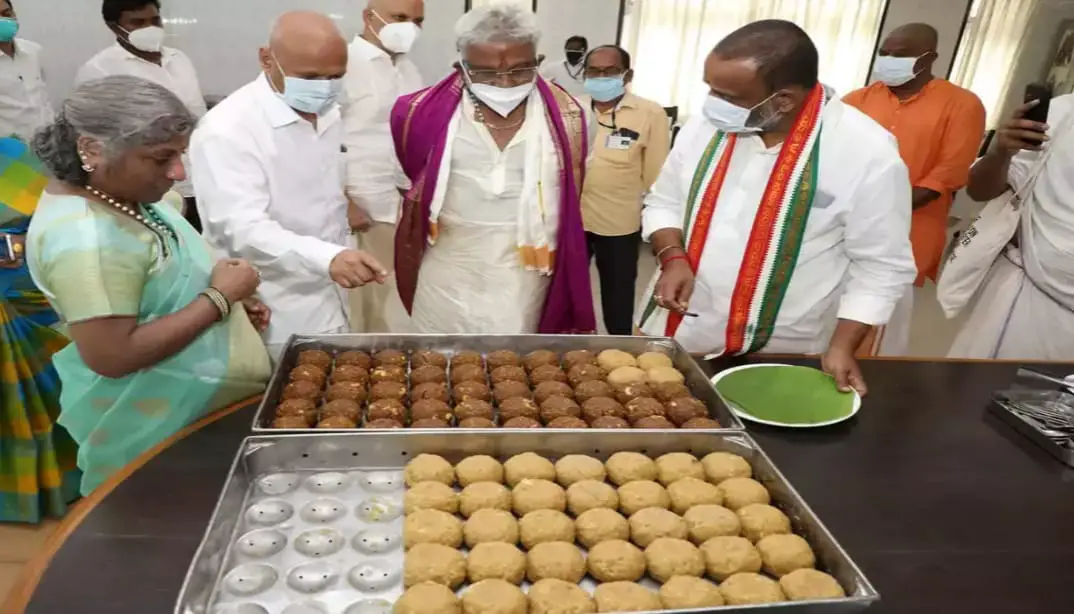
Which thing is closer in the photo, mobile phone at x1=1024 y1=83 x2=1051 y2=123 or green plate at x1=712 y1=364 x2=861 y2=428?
green plate at x1=712 y1=364 x2=861 y2=428

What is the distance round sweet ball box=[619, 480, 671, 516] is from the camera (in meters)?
1.17

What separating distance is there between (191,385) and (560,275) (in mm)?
1126

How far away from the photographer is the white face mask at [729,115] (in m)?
1.57

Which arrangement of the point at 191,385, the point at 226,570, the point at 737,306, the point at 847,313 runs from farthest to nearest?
the point at 737,306 < the point at 847,313 < the point at 191,385 < the point at 226,570

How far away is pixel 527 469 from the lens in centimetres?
122

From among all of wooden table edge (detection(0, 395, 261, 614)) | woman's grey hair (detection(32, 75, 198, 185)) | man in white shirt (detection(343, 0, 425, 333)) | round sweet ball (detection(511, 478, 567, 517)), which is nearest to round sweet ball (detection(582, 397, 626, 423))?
round sweet ball (detection(511, 478, 567, 517))

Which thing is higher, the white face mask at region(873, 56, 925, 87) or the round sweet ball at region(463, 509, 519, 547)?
the white face mask at region(873, 56, 925, 87)

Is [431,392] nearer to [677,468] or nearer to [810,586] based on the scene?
[677,468]

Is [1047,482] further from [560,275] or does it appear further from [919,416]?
[560,275]

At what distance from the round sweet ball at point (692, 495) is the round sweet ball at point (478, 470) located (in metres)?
0.31

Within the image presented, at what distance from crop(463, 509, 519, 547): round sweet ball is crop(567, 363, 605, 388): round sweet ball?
0.44m

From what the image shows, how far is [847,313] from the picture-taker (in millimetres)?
1605

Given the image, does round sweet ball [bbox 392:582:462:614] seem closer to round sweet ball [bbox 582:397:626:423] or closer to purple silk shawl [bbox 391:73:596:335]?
round sweet ball [bbox 582:397:626:423]

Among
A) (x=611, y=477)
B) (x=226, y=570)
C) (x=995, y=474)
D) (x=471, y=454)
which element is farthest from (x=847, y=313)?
(x=226, y=570)
